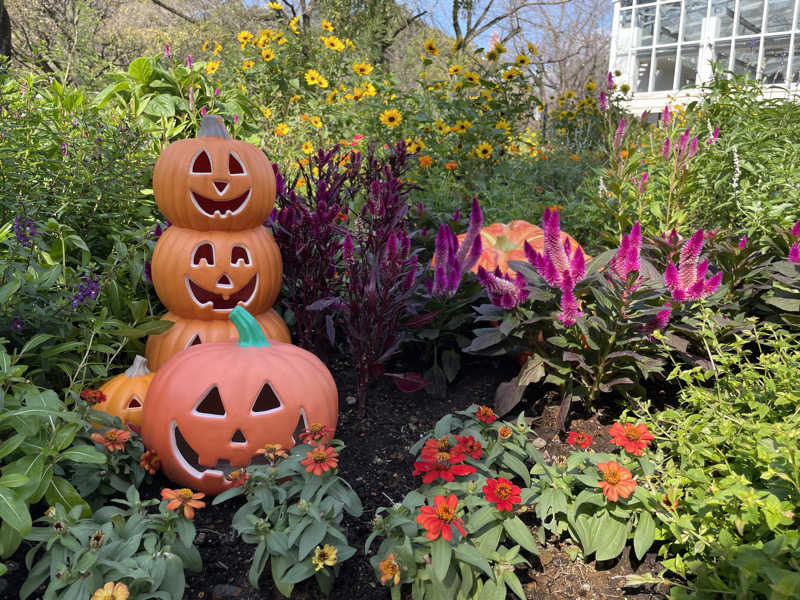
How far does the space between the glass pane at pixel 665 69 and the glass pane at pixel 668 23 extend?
288 mm

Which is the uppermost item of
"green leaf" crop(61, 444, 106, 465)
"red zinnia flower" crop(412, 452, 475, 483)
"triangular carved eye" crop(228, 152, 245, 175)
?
"triangular carved eye" crop(228, 152, 245, 175)

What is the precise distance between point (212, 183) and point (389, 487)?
119 centimetres

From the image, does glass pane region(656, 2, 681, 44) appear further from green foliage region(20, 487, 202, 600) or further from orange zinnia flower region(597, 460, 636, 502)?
green foliage region(20, 487, 202, 600)

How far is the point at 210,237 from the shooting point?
6.68ft

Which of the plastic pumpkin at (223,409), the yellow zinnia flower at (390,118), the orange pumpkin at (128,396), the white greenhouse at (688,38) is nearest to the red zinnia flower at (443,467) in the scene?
the plastic pumpkin at (223,409)

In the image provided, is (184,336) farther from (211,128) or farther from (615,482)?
(615,482)

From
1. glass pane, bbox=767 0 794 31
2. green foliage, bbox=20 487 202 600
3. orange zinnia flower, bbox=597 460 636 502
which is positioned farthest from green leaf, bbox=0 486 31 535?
glass pane, bbox=767 0 794 31

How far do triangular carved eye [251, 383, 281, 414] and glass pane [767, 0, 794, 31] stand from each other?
16735mm

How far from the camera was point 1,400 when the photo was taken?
133cm

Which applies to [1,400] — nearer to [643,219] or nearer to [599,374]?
[599,374]

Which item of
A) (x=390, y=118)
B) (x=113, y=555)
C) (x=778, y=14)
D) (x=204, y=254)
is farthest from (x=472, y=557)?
(x=778, y=14)

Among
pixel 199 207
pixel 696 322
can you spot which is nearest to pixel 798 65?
pixel 696 322

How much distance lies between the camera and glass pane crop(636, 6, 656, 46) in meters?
15.6

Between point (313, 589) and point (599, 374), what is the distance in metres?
1.18
